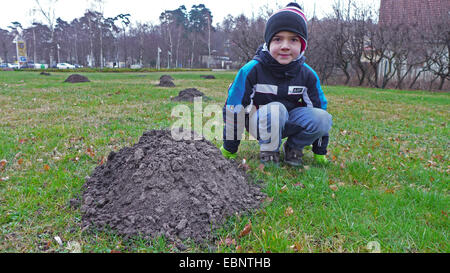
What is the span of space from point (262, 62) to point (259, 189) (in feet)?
4.52

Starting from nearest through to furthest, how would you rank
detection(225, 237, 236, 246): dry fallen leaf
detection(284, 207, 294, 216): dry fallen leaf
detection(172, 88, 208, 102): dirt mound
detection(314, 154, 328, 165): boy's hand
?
1. detection(225, 237, 236, 246): dry fallen leaf
2. detection(284, 207, 294, 216): dry fallen leaf
3. detection(314, 154, 328, 165): boy's hand
4. detection(172, 88, 208, 102): dirt mound

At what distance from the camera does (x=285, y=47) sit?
9.32ft

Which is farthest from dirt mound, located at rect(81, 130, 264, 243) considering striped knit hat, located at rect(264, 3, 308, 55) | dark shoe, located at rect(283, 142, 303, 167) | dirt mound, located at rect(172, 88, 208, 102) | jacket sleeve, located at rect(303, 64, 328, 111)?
dirt mound, located at rect(172, 88, 208, 102)

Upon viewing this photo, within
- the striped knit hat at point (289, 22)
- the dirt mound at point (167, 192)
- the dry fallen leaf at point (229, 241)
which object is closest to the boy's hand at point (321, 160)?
the dirt mound at point (167, 192)

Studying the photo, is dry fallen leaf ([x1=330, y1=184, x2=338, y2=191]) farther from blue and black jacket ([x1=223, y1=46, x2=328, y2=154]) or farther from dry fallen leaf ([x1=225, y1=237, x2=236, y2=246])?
dry fallen leaf ([x1=225, y1=237, x2=236, y2=246])

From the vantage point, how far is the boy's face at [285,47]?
9.37ft

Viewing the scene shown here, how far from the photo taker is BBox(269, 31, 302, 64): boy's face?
2.86 metres

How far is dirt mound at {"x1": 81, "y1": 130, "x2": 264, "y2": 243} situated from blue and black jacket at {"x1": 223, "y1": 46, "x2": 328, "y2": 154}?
0.64m

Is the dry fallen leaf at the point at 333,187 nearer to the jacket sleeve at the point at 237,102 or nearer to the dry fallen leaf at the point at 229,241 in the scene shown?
the jacket sleeve at the point at 237,102

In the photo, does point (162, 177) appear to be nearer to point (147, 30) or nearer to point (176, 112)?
point (176, 112)

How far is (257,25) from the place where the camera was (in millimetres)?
21422

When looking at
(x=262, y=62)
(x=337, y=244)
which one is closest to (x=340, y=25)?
(x=262, y=62)

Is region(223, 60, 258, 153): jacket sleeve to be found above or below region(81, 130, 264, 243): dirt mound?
above

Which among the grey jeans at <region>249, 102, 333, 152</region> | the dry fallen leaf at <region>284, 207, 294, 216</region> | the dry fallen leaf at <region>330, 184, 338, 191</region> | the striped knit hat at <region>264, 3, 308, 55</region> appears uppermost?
the striped knit hat at <region>264, 3, 308, 55</region>
